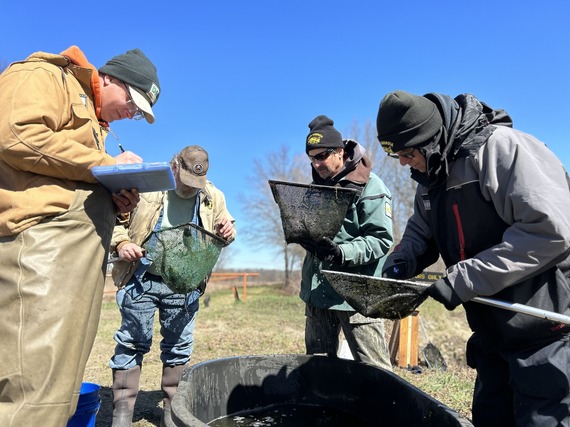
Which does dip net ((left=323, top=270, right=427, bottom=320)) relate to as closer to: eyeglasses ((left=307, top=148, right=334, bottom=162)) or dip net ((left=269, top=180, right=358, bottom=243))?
dip net ((left=269, top=180, right=358, bottom=243))

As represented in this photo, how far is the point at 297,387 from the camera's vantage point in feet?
8.80

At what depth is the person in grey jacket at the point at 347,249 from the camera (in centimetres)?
279

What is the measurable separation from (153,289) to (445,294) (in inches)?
76.5

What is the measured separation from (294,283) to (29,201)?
2133 centimetres

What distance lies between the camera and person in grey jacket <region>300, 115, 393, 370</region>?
279 centimetres

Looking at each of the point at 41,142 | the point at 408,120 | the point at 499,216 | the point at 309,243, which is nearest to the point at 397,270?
the point at 309,243

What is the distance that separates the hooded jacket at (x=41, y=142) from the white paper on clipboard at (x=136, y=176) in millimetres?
61

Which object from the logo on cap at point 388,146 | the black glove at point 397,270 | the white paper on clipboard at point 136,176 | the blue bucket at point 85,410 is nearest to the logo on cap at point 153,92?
the white paper on clipboard at point 136,176

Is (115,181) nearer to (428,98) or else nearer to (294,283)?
(428,98)

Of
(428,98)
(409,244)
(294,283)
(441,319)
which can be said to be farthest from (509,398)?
(294,283)

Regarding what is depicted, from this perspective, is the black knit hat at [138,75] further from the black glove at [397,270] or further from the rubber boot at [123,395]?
the rubber boot at [123,395]

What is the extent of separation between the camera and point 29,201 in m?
1.81

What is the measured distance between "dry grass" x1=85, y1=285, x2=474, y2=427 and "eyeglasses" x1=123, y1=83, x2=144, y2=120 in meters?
2.20

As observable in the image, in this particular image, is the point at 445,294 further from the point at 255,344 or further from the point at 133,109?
the point at 255,344
